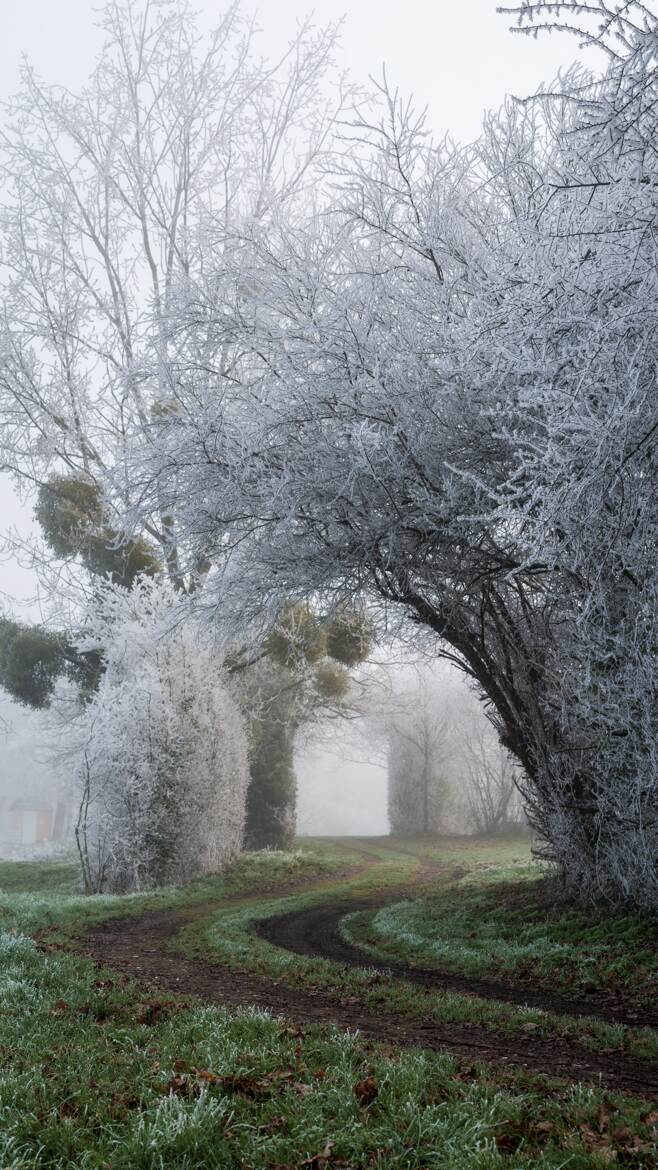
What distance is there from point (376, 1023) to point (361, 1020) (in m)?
0.14

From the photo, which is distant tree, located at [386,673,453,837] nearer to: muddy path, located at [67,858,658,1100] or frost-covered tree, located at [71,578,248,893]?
frost-covered tree, located at [71,578,248,893]

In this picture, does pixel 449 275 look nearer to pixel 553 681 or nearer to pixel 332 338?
pixel 332 338

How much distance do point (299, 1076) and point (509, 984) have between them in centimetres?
488

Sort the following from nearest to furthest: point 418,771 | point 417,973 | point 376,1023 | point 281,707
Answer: point 376,1023, point 417,973, point 281,707, point 418,771

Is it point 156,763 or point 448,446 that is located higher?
point 448,446

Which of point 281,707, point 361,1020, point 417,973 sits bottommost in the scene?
point 417,973

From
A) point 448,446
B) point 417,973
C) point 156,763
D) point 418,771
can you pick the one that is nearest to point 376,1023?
point 417,973

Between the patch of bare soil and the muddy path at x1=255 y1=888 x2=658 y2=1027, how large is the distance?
60 centimetres

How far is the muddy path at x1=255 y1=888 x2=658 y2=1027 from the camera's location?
7453 millimetres

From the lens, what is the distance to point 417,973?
9164 mm

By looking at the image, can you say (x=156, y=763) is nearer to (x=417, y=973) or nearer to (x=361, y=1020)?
(x=417, y=973)

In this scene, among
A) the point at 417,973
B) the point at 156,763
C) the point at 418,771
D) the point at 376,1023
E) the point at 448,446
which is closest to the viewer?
the point at 376,1023

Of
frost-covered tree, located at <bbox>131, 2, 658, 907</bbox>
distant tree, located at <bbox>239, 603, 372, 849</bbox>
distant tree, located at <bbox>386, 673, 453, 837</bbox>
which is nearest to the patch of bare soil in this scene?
frost-covered tree, located at <bbox>131, 2, 658, 907</bbox>

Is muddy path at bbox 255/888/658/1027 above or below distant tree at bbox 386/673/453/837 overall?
below
